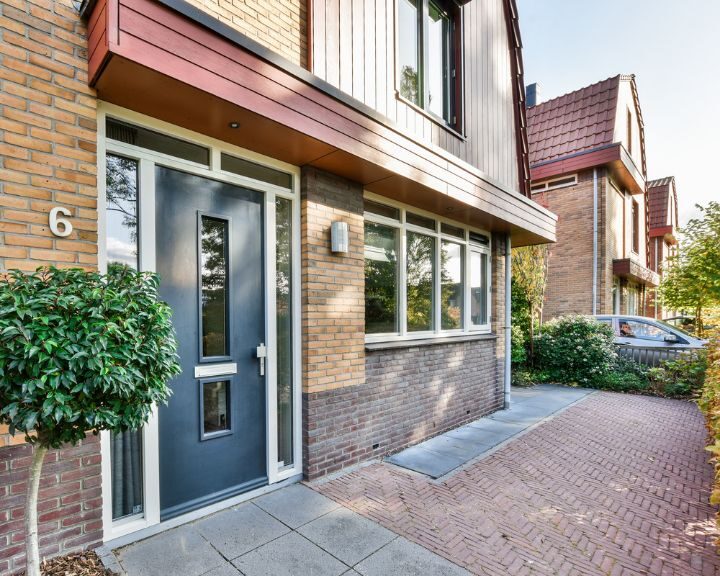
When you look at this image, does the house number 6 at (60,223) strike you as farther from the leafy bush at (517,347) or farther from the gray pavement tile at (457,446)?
the leafy bush at (517,347)

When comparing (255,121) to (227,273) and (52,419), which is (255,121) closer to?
(227,273)

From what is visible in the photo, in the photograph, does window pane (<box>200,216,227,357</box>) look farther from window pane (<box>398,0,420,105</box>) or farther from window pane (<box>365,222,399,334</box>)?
window pane (<box>398,0,420,105</box>)

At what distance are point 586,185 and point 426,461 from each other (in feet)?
36.2

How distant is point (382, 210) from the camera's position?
15.6ft

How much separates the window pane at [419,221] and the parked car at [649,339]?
6.44 metres

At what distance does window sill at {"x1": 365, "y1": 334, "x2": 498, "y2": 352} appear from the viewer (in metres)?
4.40

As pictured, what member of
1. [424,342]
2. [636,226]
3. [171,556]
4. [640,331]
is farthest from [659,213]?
[171,556]

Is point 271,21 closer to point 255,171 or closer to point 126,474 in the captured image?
point 255,171

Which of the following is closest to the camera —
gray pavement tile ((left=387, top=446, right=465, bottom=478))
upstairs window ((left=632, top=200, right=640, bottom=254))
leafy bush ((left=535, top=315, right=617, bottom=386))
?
gray pavement tile ((left=387, top=446, right=465, bottom=478))

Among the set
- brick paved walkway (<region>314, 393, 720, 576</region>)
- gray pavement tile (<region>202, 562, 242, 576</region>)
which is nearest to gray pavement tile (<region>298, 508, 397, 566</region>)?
brick paved walkway (<region>314, 393, 720, 576</region>)

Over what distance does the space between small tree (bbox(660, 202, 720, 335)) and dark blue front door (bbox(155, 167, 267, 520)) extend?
9.74m

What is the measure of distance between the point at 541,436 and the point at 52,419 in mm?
5421

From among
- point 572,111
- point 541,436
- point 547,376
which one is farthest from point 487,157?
point 572,111

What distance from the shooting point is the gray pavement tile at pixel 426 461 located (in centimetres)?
410
